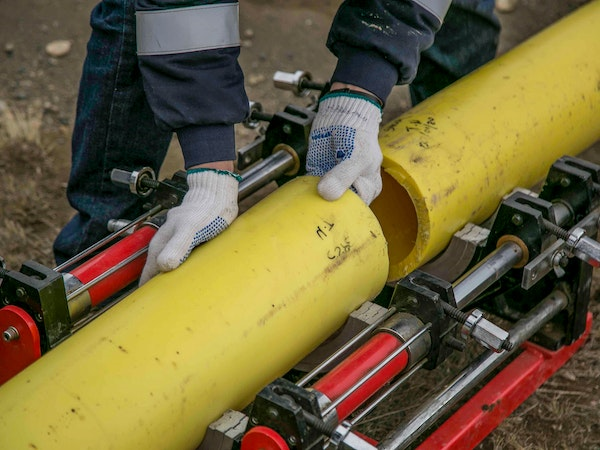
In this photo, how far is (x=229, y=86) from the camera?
238cm

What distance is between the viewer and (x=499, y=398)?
2621 millimetres

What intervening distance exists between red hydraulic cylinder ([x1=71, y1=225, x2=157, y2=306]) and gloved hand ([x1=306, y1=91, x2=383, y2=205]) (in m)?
0.48

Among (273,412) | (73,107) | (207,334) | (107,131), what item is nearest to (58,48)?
(73,107)

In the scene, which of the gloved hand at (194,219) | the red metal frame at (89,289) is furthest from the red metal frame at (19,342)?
the gloved hand at (194,219)

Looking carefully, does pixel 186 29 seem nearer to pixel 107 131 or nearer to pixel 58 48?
pixel 107 131

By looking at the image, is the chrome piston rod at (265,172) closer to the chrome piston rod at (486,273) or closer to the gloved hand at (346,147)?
the gloved hand at (346,147)

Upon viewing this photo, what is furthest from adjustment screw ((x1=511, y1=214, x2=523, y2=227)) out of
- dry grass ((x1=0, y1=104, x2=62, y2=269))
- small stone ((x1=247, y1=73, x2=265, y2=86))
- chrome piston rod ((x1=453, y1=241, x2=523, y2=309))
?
small stone ((x1=247, y1=73, x2=265, y2=86))

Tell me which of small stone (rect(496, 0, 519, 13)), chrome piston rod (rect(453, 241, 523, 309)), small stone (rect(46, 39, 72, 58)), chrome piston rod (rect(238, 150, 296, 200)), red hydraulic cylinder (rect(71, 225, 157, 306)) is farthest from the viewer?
small stone (rect(496, 0, 519, 13))

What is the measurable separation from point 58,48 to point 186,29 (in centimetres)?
250

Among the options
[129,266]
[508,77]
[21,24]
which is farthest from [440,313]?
[21,24]

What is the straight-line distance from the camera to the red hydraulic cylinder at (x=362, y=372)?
2.05 metres

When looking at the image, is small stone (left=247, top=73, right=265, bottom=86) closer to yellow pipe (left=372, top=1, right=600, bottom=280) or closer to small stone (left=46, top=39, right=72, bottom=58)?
small stone (left=46, top=39, right=72, bottom=58)

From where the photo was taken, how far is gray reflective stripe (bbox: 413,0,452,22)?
2.51m

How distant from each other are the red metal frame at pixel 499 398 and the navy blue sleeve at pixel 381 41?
0.88 metres
